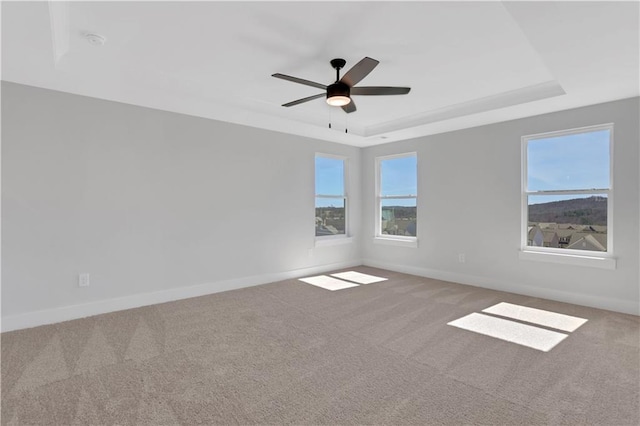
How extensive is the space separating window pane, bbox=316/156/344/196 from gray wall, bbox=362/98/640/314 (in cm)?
60

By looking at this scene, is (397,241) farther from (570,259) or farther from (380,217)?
(570,259)

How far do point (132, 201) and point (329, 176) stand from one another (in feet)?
10.9

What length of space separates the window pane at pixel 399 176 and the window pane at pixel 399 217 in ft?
0.57

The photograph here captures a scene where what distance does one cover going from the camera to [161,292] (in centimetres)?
392

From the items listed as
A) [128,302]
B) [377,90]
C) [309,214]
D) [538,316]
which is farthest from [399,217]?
[128,302]

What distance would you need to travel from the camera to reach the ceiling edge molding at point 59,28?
6.88 feet

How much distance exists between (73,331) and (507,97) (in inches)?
207

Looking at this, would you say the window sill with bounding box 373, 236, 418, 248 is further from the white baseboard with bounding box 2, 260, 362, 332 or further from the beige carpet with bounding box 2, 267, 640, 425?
the beige carpet with bounding box 2, 267, 640, 425

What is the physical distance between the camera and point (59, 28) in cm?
231

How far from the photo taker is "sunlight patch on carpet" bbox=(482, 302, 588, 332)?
3.17 m

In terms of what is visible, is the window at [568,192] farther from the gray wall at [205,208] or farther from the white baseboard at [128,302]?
the white baseboard at [128,302]

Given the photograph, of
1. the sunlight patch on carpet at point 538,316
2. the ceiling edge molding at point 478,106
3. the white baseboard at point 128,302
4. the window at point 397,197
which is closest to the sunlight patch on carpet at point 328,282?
the white baseboard at point 128,302

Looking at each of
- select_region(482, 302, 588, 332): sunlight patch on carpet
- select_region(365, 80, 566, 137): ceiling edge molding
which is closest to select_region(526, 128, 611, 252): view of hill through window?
select_region(365, 80, 566, 137): ceiling edge molding

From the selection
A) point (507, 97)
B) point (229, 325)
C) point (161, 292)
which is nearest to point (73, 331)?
point (161, 292)
